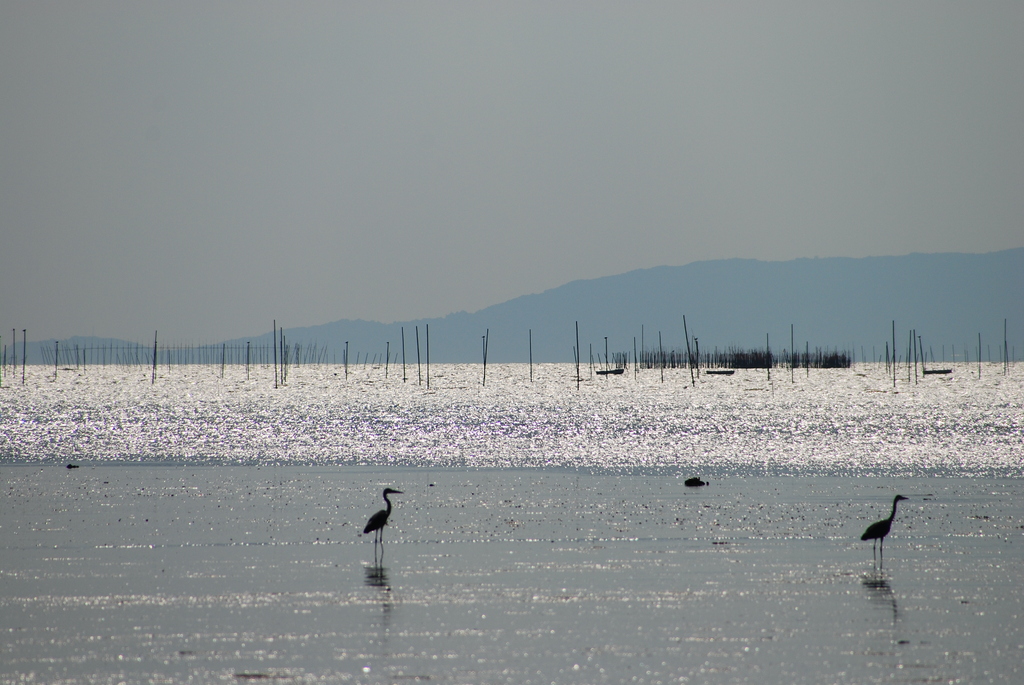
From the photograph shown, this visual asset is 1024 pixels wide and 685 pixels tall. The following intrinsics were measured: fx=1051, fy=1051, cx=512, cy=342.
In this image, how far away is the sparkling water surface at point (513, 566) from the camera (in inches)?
372

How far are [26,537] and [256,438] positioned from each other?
22.8 meters

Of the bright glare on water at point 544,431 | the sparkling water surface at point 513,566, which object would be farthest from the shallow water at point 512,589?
the bright glare on water at point 544,431

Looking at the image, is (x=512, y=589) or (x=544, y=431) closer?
(x=512, y=589)

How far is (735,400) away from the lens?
217ft

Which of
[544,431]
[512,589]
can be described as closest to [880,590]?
[512,589]

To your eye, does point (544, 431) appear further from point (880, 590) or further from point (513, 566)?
point (880, 590)

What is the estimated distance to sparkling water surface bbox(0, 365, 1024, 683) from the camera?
9438 millimetres

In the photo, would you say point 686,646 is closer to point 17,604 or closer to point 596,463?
point 17,604

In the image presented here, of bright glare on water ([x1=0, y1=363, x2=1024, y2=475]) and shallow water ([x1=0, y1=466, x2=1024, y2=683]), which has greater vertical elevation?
bright glare on water ([x1=0, y1=363, x2=1024, y2=475])

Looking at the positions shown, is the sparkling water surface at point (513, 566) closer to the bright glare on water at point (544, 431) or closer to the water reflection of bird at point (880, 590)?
the water reflection of bird at point (880, 590)

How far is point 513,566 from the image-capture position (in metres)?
13.8

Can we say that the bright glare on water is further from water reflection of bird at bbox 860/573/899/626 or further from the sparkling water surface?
water reflection of bird at bbox 860/573/899/626

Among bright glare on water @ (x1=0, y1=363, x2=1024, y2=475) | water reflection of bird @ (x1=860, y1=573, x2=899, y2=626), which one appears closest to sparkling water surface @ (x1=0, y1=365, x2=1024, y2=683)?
water reflection of bird @ (x1=860, y1=573, x2=899, y2=626)

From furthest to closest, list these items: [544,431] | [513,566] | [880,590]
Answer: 1. [544,431]
2. [513,566]
3. [880,590]
